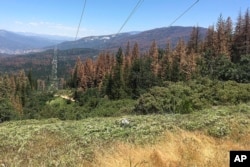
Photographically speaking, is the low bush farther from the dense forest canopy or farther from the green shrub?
the dense forest canopy

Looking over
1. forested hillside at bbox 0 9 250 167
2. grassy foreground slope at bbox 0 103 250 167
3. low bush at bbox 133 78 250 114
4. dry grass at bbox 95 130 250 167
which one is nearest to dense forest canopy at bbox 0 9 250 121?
forested hillside at bbox 0 9 250 167

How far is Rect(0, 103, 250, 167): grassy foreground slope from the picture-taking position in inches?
257

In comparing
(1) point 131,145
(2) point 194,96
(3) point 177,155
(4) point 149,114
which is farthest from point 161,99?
(3) point 177,155

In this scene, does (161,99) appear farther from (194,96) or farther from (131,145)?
(131,145)

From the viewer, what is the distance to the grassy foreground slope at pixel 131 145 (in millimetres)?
6523

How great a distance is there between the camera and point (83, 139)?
1075 cm

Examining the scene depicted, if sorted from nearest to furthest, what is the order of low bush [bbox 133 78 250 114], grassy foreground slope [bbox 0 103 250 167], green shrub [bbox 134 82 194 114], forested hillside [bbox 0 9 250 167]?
grassy foreground slope [bbox 0 103 250 167], forested hillside [bbox 0 9 250 167], low bush [bbox 133 78 250 114], green shrub [bbox 134 82 194 114]

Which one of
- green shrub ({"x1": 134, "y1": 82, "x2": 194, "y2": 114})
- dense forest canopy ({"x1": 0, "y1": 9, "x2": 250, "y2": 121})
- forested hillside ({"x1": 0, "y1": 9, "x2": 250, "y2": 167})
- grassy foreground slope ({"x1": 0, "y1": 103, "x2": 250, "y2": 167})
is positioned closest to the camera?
grassy foreground slope ({"x1": 0, "y1": 103, "x2": 250, "y2": 167})

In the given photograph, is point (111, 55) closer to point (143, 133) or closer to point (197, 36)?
point (197, 36)

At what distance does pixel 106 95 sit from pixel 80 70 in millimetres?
31967

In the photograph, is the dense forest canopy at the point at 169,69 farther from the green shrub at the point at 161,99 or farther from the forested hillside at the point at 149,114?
the green shrub at the point at 161,99

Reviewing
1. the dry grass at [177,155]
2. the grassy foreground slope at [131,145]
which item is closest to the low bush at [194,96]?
the grassy foreground slope at [131,145]

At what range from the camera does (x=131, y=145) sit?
8.23 meters

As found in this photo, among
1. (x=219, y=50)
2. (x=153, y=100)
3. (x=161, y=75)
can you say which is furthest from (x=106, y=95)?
(x=153, y=100)
